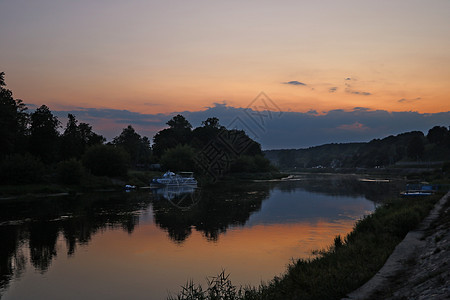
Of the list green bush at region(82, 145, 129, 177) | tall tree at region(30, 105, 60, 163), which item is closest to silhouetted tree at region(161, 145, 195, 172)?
green bush at region(82, 145, 129, 177)

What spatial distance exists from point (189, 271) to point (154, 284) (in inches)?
92.7

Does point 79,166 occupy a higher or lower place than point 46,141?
lower

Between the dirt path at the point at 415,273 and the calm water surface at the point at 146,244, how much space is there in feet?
21.9

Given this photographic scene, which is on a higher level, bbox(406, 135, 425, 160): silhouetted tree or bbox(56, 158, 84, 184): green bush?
bbox(406, 135, 425, 160): silhouetted tree

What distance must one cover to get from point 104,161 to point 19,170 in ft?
71.7

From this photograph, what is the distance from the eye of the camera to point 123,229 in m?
32.5

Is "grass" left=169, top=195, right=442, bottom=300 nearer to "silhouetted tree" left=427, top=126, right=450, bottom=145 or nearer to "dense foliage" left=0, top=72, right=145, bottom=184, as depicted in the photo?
"dense foliage" left=0, top=72, right=145, bottom=184

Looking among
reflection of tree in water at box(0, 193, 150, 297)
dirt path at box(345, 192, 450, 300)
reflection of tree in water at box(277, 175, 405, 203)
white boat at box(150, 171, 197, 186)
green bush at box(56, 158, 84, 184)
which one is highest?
green bush at box(56, 158, 84, 184)

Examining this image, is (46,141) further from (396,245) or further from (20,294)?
(396,245)

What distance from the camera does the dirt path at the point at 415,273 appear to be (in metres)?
9.40

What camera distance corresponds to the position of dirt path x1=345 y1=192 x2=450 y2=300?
9398mm

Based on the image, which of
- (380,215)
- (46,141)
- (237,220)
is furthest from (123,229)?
(46,141)

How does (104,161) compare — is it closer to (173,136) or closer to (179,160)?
(179,160)

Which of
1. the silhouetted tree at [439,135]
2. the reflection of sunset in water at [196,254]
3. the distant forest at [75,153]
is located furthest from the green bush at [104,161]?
the silhouetted tree at [439,135]
